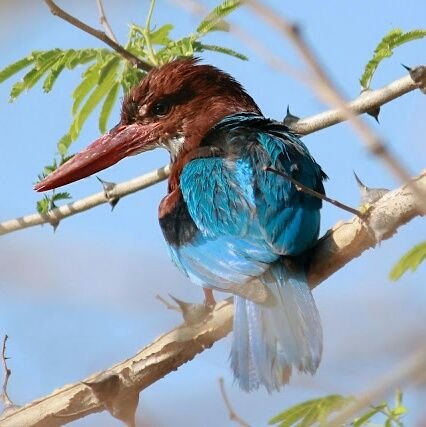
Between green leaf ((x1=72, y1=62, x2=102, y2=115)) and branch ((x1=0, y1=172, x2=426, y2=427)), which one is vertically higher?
green leaf ((x1=72, y1=62, x2=102, y2=115))

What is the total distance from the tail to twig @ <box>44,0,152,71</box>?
1059 millimetres

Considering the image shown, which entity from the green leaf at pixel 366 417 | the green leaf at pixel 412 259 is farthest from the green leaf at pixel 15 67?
the green leaf at pixel 366 417

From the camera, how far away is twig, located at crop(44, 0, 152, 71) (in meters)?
3.23

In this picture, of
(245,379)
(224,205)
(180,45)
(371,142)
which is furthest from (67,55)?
(371,142)

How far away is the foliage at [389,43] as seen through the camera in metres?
3.45

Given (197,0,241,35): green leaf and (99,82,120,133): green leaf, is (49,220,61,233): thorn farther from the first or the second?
(197,0,241,35): green leaf

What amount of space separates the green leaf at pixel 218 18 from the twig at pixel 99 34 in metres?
0.27

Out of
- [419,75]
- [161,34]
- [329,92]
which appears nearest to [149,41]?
[161,34]

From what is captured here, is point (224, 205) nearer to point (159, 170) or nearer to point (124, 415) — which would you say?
point (159, 170)

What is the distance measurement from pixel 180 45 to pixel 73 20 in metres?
0.64

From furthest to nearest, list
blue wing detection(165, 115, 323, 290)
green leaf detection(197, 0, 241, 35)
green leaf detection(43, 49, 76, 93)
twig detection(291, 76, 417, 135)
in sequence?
green leaf detection(43, 49, 76, 93) → green leaf detection(197, 0, 241, 35) → twig detection(291, 76, 417, 135) → blue wing detection(165, 115, 323, 290)

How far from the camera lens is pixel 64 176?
4016 millimetres

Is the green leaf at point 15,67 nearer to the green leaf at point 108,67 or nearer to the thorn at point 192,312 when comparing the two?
the green leaf at point 108,67

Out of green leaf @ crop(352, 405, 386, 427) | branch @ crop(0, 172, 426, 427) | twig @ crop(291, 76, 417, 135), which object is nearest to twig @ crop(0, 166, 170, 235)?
twig @ crop(291, 76, 417, 135)
